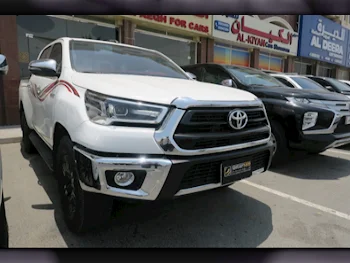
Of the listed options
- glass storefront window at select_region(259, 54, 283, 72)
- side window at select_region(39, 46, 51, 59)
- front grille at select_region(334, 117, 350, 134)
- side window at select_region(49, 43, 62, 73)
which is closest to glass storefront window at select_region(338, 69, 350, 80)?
glass storefront window at select_region(259, 54, 283, 72)

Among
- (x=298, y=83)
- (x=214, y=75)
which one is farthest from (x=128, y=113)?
(x=298, y=83)

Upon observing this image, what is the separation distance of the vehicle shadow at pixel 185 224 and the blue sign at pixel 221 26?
10.8 m

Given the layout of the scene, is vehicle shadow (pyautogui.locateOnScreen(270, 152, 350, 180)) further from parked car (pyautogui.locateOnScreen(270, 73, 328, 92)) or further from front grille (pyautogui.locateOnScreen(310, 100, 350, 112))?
parked car (pyautogui.locateOnScreen(270, 73, 328, 92))

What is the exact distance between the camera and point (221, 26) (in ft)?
42.0

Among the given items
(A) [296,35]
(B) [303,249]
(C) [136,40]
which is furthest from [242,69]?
(A) [296,35]

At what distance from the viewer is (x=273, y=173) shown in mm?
4168

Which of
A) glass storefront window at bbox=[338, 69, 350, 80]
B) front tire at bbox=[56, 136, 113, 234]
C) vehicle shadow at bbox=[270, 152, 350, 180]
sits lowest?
vehicle shadow at bbox=[270, 152, 350, 180]

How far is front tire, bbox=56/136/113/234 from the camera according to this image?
2.11 metres

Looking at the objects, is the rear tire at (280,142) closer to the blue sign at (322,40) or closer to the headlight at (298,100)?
the headlight at (298,100)

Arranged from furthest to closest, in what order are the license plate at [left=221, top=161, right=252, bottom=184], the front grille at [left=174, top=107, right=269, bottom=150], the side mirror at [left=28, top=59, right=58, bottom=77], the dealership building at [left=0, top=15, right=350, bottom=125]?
the dealership building at [left=0, top=15, right=350, bottom=125] < the side mirror at [left=28, top=59, right=58, bottom=77] < the license plate at [left=221, top=161, right=252, bottom=184] < the front grille at [left=174, top=107, right=269, bottom=150]

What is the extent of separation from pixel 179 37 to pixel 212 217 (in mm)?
A: 10263

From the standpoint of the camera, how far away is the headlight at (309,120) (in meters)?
3.92

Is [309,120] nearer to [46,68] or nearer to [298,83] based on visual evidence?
[298,83]

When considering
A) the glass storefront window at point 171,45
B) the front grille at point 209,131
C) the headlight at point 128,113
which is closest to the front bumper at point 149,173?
the front grille at point 209,131
